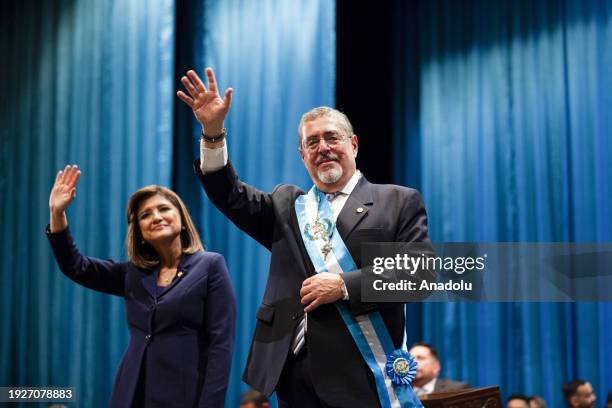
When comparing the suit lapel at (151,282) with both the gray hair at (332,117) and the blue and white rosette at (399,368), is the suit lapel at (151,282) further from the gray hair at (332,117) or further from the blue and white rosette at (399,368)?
the blue and white rosette at (399,368)

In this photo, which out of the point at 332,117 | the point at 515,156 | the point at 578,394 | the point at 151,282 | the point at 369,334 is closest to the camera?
the point at 369,334

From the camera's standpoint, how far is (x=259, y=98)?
5.70 meters

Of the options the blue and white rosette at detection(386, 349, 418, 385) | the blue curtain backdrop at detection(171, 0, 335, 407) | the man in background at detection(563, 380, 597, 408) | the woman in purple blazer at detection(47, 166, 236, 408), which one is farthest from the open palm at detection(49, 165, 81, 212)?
the man in background at detection(563, 380, 597, 408)

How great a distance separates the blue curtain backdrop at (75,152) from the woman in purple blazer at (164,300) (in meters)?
1.83

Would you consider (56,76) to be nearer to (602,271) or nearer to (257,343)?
(257,343)

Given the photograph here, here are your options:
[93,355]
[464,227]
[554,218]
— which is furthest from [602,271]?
[464,227]

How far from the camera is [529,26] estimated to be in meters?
6.61

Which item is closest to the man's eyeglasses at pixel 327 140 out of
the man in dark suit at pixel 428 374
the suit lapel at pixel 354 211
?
the suit lapel at pixel 354 211

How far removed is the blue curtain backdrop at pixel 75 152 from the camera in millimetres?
5219

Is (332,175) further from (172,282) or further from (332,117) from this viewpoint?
(172,282)

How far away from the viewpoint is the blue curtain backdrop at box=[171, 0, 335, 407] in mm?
5605

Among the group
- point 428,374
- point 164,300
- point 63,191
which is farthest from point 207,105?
point 428,374

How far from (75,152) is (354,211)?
132 inches

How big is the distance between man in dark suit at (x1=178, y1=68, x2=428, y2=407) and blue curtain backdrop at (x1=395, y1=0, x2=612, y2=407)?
3923mm
